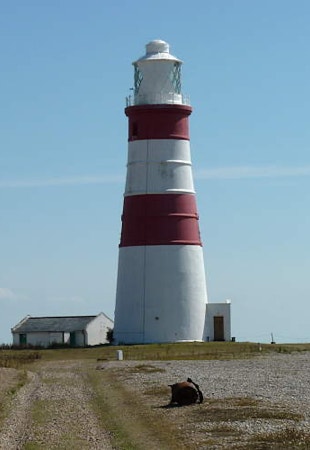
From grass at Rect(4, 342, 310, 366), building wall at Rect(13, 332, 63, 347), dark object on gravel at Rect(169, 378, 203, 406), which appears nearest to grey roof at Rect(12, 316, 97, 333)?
building wall at Rect(13, 332, 63, 347)

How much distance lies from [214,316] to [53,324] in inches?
500

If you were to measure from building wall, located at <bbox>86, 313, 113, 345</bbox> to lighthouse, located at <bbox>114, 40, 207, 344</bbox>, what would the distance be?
8132 millimetres

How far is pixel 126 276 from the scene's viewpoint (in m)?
58.3

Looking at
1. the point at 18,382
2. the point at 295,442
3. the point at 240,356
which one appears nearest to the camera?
the point at 295,442

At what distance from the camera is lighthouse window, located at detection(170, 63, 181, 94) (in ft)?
197

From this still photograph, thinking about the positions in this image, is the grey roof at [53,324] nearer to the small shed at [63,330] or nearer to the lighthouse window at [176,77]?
the small shed at [63,330]

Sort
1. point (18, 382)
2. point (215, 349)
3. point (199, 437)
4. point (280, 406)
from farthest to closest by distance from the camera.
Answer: point (215, 349) → point (18, 382) → point (280, 406) → point (199, 437)

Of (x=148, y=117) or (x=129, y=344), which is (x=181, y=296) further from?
(x=148, y=117)

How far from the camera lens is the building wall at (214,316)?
2351 inches

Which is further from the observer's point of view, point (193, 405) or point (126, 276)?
point (126, 276)

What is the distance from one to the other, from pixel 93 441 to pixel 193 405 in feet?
20.5

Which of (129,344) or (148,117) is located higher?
(148,117)

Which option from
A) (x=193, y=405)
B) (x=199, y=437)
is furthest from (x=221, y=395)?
(x=199, y=437)

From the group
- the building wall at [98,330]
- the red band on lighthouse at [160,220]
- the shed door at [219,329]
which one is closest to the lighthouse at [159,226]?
the red band on lighthouse at [160,220]
